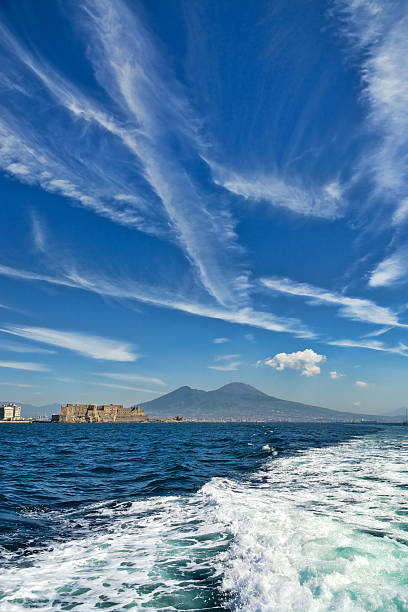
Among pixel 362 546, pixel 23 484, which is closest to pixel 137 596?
pixel 362 546

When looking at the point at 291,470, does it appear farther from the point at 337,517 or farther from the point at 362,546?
the point at 362,546

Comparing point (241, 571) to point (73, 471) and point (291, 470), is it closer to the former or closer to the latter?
point (291, 470)

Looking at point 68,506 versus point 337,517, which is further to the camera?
point 68,506

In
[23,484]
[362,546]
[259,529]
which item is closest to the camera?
[362,546]

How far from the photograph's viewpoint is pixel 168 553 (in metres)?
8.67

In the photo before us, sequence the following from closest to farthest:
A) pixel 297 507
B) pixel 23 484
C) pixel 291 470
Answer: pixel 297 507 → pixel 23 484 → pixel 291 470

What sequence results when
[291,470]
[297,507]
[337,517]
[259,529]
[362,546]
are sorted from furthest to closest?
[291,470] < [297,507] < [337,517] < [259,529] < [362,546]

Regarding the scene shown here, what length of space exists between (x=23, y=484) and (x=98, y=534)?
10366 mm

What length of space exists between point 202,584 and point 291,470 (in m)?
16.9

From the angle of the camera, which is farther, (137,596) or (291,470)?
(291,470)

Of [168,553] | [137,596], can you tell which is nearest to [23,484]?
[168,553]

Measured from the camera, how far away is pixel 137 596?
21.6ft

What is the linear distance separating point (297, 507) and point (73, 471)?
52.1ft

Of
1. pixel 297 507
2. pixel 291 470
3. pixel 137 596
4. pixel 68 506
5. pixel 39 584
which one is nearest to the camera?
pixel 137 596
